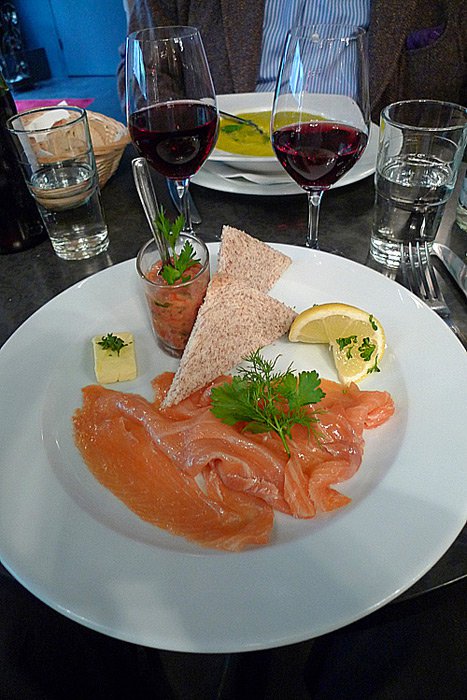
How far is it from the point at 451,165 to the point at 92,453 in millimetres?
975

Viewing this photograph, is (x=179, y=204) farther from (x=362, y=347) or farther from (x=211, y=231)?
(x=362, y=347)

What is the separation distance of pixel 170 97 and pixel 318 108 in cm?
33

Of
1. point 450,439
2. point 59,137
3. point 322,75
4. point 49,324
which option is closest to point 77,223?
point 59,137

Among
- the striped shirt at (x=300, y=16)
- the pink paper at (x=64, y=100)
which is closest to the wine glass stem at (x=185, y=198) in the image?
the striped shirt at (x=300, y=16)

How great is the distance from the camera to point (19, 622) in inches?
40.8

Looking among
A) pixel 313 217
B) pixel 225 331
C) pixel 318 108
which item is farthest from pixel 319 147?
pixel 225 331

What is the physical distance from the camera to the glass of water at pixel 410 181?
1229mm

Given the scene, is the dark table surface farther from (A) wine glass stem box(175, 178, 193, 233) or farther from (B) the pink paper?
(B) the pink paper

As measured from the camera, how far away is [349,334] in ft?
3.40

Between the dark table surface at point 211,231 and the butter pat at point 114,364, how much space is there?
271 mm

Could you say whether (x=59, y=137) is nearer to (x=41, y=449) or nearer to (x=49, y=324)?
(x=49, y=324)

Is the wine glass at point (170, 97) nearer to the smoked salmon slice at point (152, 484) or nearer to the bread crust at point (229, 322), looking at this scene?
the bread crust at point (229, 322)

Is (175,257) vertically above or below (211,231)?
above

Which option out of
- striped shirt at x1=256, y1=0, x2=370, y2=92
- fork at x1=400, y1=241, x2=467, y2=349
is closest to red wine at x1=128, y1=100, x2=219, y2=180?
fork at x1=400, y1=241, x2=467, y2=349
